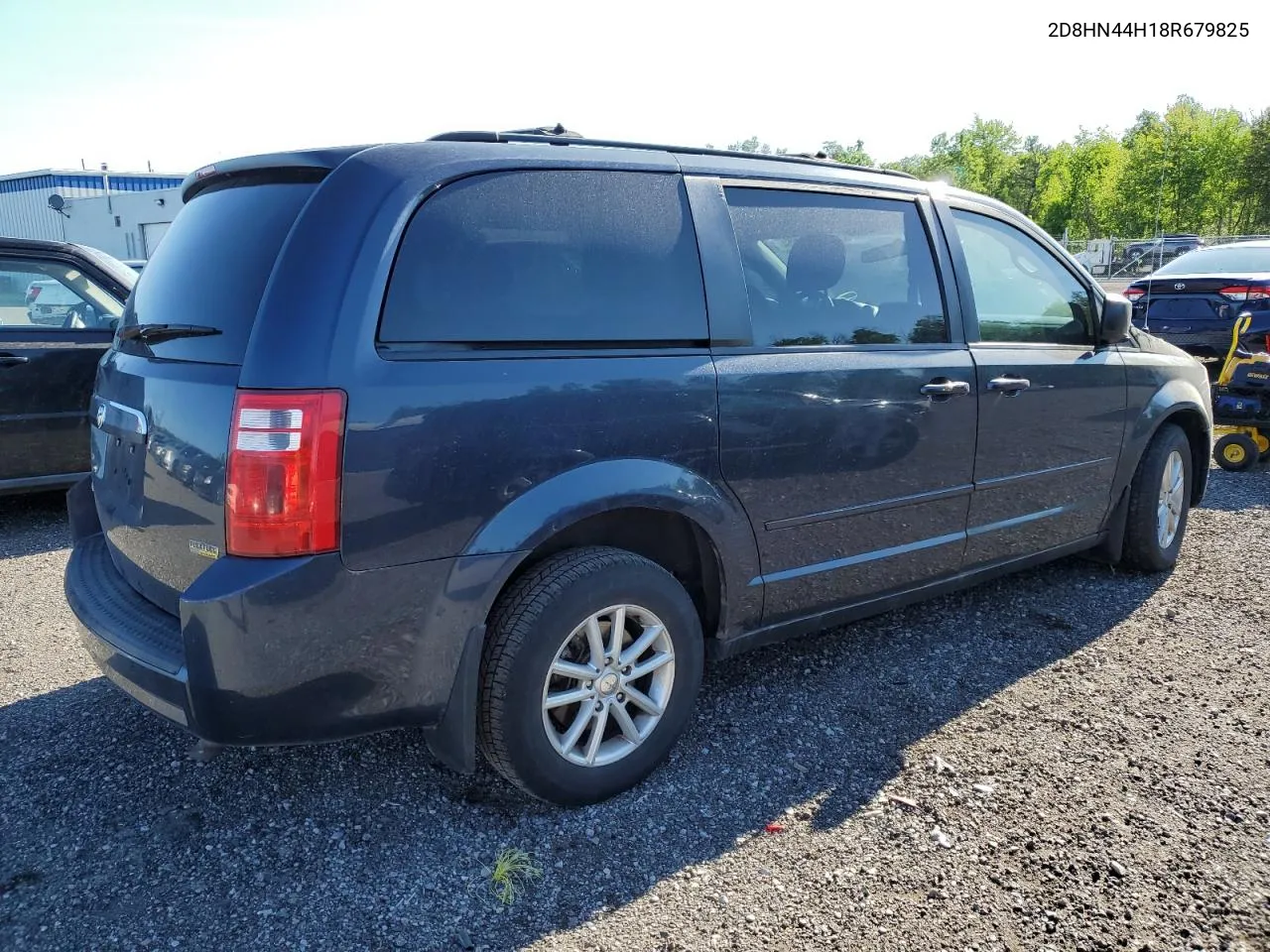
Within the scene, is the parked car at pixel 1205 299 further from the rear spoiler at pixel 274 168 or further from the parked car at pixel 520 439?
the rear spoiler at pixel 274 168

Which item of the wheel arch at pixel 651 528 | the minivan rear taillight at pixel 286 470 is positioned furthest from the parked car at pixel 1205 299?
the minivan rear taillight at pixel 286 470

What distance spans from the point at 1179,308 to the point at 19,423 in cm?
1127

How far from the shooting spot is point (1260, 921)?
93.9 inches

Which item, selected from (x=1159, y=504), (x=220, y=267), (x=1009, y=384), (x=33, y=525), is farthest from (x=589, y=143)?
(x=33, y=525)

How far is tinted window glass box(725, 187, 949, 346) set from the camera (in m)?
3.18

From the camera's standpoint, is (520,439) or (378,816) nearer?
(520,439)

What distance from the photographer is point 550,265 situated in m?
2.69

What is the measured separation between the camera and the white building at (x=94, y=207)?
106 ft

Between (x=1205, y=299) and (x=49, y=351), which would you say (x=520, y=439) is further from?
(x=1205, y=299)

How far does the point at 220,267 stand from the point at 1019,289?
3213 mm

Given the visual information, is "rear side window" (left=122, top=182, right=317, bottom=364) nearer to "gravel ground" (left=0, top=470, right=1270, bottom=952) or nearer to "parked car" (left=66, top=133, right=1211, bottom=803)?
"parked car" (left=66, top=133, right=1211, bottom=803)

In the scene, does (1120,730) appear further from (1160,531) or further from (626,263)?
(626,263)

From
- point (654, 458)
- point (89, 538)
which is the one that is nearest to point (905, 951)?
point (654, 458)

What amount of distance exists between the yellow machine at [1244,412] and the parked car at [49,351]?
7.89m
